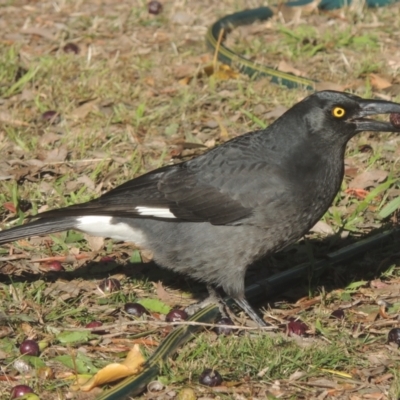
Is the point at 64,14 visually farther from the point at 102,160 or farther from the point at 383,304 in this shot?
the point at 383,304

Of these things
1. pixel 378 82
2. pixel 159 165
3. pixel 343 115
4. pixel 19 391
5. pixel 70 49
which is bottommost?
→ pixel 19 391

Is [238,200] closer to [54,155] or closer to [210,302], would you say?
[210,302]

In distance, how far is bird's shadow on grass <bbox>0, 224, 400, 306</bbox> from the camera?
6.25 m

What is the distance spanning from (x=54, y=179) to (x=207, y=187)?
177 cm

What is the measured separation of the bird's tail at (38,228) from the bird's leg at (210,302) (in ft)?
3.02

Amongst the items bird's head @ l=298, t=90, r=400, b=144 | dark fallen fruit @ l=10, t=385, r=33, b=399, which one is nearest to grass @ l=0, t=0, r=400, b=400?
dark fallen fruit @ l=10, t=385, r=33, b=399

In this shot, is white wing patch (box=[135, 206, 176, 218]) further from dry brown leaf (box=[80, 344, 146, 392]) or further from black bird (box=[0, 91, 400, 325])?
dry brown leaf (box=[80, 344, 146, 392])

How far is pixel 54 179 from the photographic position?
7320 mm

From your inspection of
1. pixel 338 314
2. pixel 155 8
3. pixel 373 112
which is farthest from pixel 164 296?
pixel 155 8

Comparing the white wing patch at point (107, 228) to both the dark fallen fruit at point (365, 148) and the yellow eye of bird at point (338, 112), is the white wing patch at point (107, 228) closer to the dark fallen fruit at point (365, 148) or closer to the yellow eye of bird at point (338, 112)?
the yellow eye of bird at point (338, 112)

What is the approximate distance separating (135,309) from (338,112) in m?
1.73

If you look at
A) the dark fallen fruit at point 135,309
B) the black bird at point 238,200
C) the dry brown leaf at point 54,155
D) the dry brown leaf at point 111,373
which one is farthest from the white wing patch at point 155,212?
the dry brown leaf at point 54,155

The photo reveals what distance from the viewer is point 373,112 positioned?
5.89 metres

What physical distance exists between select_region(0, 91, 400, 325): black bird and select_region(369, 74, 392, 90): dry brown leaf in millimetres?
2628
